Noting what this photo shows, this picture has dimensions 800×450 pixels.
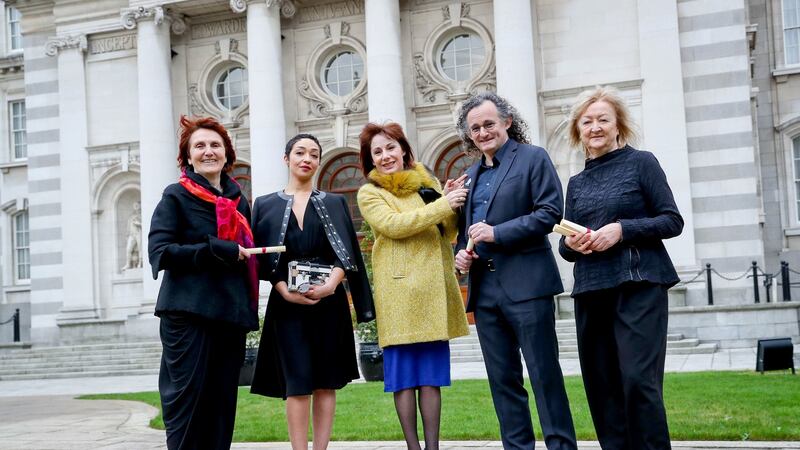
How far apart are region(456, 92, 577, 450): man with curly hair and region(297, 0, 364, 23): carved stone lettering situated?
23154 millimetres

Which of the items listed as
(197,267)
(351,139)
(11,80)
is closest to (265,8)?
(351,139)

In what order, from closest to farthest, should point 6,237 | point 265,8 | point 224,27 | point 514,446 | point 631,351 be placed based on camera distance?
point 631,351 → point 514,446 → point 265,8 → point 224,27 → point 6,237

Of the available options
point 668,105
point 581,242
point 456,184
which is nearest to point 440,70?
point 668,105

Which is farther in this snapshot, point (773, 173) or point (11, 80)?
point (11, 80)

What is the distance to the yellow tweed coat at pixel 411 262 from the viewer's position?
272 inches

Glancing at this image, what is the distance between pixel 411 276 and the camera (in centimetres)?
703

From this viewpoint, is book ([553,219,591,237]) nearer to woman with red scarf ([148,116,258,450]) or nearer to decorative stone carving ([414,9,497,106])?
woman with red scarf ([148,116,258,450])

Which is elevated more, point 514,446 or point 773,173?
point 773,173

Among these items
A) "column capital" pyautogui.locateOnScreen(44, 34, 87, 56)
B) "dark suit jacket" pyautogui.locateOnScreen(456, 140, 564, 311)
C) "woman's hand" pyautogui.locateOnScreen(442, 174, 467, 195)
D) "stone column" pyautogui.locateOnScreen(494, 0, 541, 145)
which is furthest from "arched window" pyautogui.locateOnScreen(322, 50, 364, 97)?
"dark suit jacket" pyautogui.locateOnScreen(456, 140, 564, 311)

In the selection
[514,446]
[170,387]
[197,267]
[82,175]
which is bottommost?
[514,446]

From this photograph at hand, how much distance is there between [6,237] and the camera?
3675cm

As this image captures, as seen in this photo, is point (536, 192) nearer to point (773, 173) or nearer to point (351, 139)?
point (351, 139)

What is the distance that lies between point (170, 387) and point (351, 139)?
22.8 meters

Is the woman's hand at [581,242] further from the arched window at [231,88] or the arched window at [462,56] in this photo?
the arched window at [231,88]
